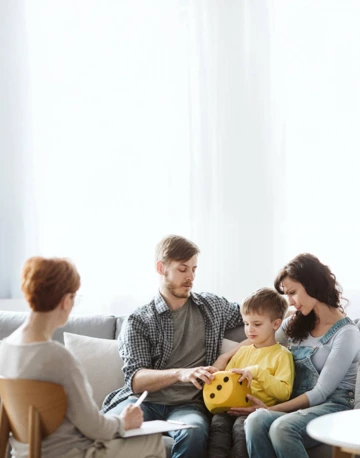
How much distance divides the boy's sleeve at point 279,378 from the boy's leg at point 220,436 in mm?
193

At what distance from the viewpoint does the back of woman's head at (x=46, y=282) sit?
204 cm

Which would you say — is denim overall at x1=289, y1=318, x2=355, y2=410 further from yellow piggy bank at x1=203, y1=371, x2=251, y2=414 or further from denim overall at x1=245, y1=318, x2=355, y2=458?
yellow piggy bank at x1=203, y1=371, x2=251, y2=414

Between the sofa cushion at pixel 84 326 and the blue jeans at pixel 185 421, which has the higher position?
the sofa cushion at pixel 84 326

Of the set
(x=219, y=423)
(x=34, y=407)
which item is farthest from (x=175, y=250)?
(x=34, y=407)

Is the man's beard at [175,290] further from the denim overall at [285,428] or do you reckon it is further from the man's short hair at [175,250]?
the denim overall at [285,428]

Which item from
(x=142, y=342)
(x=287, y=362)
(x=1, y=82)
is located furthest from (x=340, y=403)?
(x=1, y=82)

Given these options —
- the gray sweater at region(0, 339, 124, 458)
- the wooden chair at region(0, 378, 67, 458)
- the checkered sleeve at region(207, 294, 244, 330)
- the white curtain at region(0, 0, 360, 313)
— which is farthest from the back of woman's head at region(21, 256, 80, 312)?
the white curtain at region(0, 0, 360, 313)

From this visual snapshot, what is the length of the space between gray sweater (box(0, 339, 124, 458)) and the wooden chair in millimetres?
28

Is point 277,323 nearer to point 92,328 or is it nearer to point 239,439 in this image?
point 239,439

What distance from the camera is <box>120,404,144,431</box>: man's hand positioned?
2203mm

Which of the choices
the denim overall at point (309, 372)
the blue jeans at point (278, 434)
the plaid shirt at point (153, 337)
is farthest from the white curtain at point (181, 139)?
the blue jeans at point (278, 434)

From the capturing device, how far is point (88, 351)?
125 inches

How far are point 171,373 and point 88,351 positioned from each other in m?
0.51

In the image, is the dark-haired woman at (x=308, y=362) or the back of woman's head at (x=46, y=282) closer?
the back of woman's head at (x=46, y=282)
